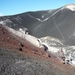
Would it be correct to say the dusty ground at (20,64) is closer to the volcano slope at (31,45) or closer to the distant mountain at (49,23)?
the volcano slope at (31,45)

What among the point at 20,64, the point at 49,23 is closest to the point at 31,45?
the point at 20,64

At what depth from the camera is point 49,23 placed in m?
37.7

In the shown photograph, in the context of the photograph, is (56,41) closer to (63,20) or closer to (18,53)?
(63,20)

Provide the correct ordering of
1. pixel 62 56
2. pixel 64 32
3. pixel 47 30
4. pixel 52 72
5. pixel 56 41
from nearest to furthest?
1. pixel 52 72
2. pixel 62 56
3. pixel 56 41
4. pixel 64 32
5. pixel 47 30

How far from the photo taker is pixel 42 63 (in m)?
15.2

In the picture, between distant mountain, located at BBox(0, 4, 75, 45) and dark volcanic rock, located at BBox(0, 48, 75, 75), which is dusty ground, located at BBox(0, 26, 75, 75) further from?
distant mountain, located at BBox(0, 4, 75, 45)

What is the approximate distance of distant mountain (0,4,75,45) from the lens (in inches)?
1288

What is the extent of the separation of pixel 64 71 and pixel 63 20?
886 inches

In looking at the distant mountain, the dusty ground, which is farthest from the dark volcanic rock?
the distant mountain

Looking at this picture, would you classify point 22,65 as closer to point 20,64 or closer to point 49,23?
point 20,64

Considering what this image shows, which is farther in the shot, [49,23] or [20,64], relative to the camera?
[49,23]

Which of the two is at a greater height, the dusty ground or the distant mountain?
the distant mountain

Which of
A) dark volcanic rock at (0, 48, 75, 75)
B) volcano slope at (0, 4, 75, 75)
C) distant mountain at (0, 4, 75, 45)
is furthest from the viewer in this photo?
distant mountain at (0, 4, 75, 45)

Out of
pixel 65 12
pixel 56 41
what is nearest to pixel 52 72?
pixel 56 41
